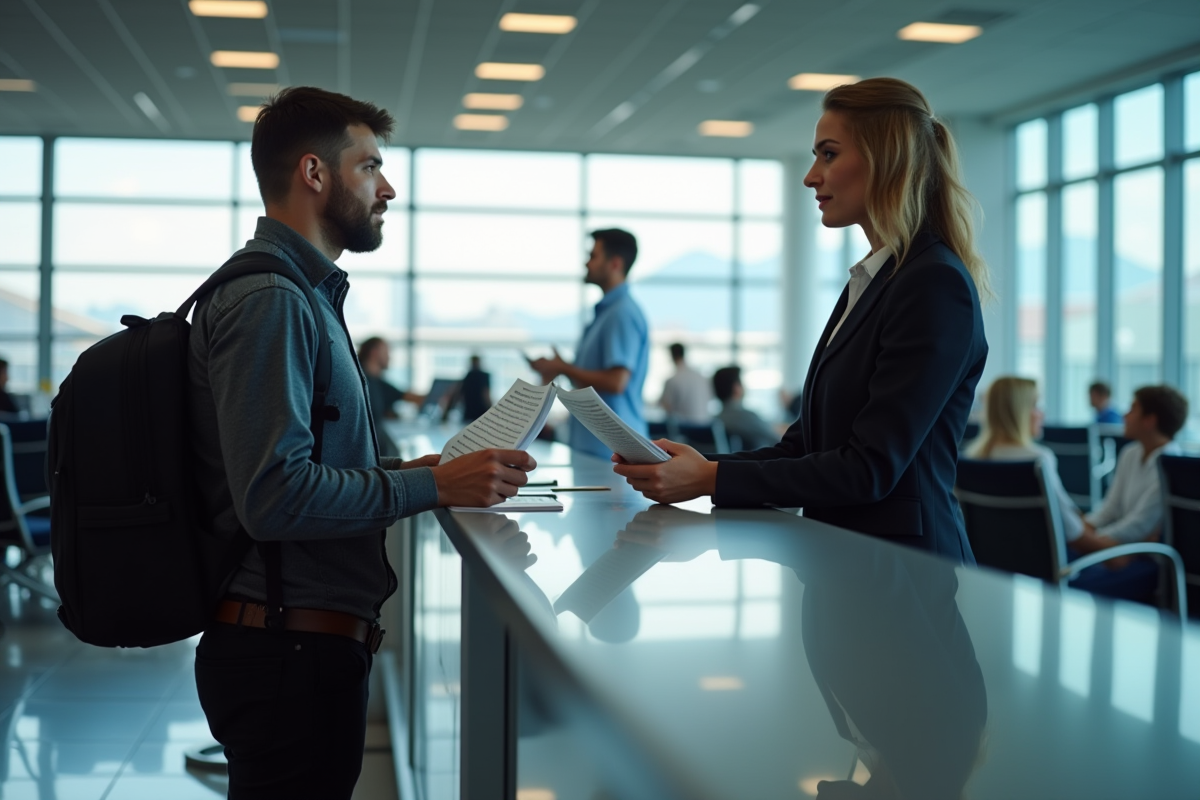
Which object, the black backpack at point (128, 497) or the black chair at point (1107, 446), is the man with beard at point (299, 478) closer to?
the black backpack at point (128, 497)

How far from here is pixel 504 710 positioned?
1.39m

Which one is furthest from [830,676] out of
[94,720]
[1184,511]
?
[94,720]

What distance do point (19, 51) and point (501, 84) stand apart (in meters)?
4.02

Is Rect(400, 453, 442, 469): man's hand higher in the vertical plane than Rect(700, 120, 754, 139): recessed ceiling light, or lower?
lower

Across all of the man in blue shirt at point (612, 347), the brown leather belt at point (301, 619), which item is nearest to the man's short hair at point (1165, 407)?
the man in blue shirt at point (612, 347)

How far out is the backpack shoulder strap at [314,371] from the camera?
54.9 inches

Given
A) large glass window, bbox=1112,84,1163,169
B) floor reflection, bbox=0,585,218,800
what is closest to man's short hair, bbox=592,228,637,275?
floor reflection, bbox=0,585,218,800

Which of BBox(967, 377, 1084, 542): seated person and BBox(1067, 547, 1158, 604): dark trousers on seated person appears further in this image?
BBox(967, 377, 1084, 542): seated person

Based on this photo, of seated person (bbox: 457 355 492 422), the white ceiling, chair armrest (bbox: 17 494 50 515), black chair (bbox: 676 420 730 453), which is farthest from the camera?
the white ceiling

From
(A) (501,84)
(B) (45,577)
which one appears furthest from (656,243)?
(B) (45,577)

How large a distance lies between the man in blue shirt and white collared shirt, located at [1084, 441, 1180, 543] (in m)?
1.70

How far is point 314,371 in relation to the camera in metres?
1.44

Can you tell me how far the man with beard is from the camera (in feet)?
4.36

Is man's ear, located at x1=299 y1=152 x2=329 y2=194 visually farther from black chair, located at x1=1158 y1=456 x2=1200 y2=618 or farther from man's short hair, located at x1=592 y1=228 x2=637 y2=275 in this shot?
black chair, located at x1=1158 y1=456 x2=1200 y2=618
